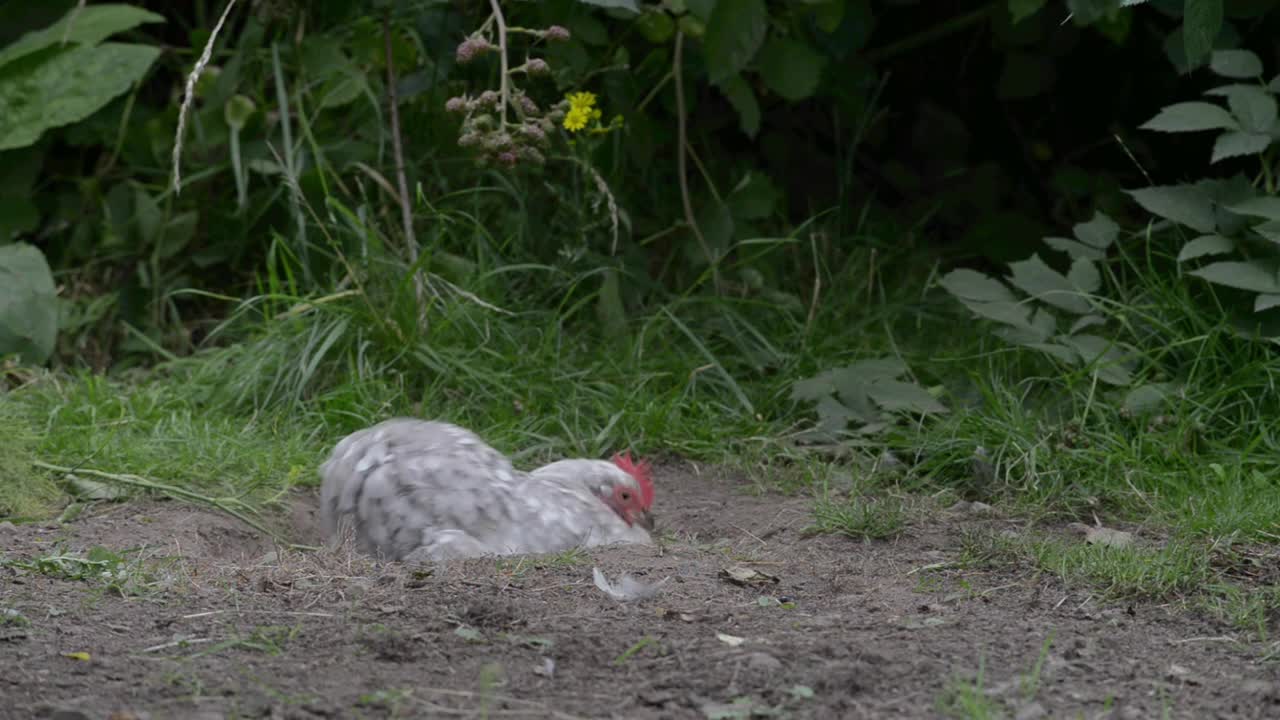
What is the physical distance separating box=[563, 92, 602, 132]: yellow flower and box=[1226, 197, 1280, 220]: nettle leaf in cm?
216

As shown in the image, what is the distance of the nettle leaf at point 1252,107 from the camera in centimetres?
480

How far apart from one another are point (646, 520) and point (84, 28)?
3291 millimetres

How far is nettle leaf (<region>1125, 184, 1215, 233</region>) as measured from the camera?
190 inches

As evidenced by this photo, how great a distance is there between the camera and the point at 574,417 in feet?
16.4

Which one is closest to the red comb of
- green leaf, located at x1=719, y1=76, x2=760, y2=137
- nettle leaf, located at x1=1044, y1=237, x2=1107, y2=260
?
green leaf, located at x1=719, y1=76, x2=760, y2=137

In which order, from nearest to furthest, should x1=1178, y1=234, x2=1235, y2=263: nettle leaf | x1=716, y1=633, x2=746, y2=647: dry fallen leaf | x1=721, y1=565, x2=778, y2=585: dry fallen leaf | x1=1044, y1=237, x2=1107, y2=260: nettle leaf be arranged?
1. x1=716, y1=633, x2=746, y2=647: dry fallen leaf
2. x1=721, y1=565, x2=778, y2=585: dry fallen leaf
3. x1=1178, y1=234, x2=1235, y2=263: nettle leaf
4. x1=1044, y1=237, x2=1107, y2=260: nettle leaf

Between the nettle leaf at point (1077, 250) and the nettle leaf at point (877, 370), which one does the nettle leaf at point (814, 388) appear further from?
the nettle leaf at point (1077, 250)

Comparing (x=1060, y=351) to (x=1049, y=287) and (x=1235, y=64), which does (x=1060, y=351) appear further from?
(x=1235, y=64)

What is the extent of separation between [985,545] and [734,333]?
6.00 ft

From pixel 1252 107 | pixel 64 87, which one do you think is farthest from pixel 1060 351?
pixel 64 87

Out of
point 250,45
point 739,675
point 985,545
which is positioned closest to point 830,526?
point 985,545

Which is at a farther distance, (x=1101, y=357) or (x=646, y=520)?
(x=1101, y=357)

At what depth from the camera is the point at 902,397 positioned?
481cm

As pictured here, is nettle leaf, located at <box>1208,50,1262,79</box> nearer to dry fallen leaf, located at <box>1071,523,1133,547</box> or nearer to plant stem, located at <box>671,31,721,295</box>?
dry fallen leaf, located at <box>1071,523,1133,547</box>
